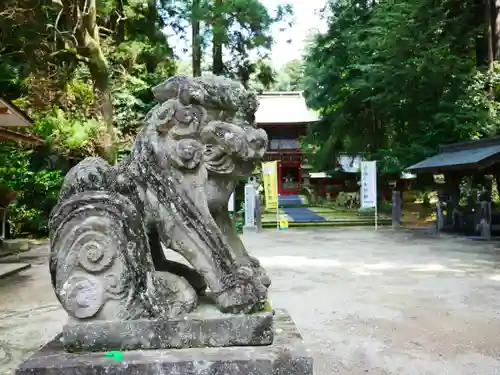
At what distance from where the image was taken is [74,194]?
80.2 inches

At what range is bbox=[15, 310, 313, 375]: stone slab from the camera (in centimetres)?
178

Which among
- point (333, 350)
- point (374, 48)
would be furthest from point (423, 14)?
point (333, 350)

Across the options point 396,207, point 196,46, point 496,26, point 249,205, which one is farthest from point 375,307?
point 196,46

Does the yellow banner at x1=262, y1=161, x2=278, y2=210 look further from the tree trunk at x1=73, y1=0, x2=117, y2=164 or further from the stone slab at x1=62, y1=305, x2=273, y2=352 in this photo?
the stone slab at x1=62, y1=305, x2=273, y2=352

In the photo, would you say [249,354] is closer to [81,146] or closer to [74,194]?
[74,194]

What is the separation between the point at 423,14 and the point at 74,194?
46.3ft

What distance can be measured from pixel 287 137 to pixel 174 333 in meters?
28.9

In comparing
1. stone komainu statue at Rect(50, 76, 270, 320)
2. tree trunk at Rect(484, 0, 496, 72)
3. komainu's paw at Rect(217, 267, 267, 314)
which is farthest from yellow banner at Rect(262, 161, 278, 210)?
komainu's paw at Rect(217, 267, 267, 314)

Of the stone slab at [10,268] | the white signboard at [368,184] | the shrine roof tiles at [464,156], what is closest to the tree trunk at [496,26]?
the shrine roof tiles at [464,156]

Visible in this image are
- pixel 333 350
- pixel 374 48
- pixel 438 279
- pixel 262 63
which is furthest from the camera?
pixel 262 63

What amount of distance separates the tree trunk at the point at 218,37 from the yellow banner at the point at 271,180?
4.43 metres

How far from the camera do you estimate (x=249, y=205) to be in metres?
15.1

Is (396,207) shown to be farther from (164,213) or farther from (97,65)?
(164,213)

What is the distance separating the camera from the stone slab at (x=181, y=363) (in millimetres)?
1780
